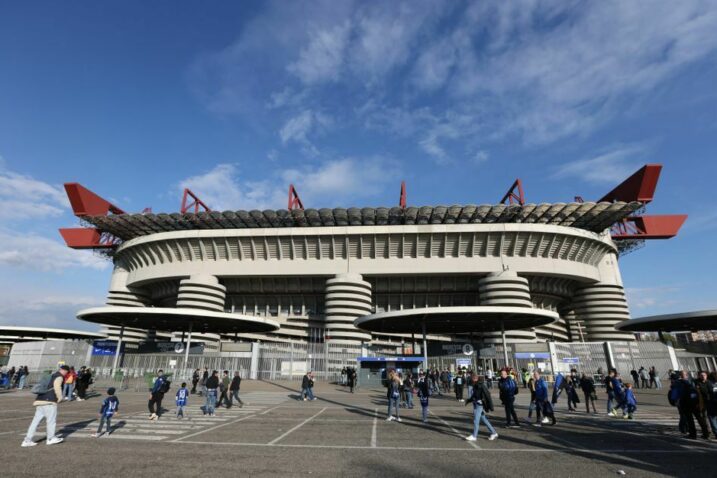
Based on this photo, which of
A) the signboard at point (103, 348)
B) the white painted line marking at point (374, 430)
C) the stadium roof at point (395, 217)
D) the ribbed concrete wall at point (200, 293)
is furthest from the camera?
the ribbed concrete wall at point (200, 293)

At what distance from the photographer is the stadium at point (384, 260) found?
42625mm

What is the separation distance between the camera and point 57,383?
8406 millimetres

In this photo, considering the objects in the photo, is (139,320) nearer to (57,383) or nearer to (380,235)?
(380,235)

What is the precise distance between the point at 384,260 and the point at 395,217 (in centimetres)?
536

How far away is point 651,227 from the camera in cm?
4875

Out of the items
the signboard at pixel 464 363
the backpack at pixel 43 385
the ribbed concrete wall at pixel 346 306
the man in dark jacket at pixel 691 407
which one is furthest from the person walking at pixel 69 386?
the ribbed concrete wall at pixel 346 306

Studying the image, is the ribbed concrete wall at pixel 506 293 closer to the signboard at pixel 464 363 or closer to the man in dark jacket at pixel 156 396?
the signboard at pixel 464 363

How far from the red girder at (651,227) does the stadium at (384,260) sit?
138mm

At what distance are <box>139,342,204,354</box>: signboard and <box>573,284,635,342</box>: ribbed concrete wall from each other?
4427 cm

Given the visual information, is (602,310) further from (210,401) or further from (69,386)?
(69,386)

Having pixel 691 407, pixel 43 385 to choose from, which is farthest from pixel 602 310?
pixel 43 385

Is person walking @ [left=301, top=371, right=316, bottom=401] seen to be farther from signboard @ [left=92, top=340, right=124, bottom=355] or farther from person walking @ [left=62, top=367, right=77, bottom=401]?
signboard @ [left=92, top=340, right=124, bottom=355]

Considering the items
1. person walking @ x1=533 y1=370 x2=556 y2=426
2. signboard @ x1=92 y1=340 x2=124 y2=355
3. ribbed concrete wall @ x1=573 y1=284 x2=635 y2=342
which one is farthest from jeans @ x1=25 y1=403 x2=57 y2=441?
ribbed concrete wall @ x1=573 y1=284 x2=635 y2=342

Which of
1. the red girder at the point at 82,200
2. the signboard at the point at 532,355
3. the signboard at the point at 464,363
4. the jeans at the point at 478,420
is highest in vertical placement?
the red girder at the point at 82,200
